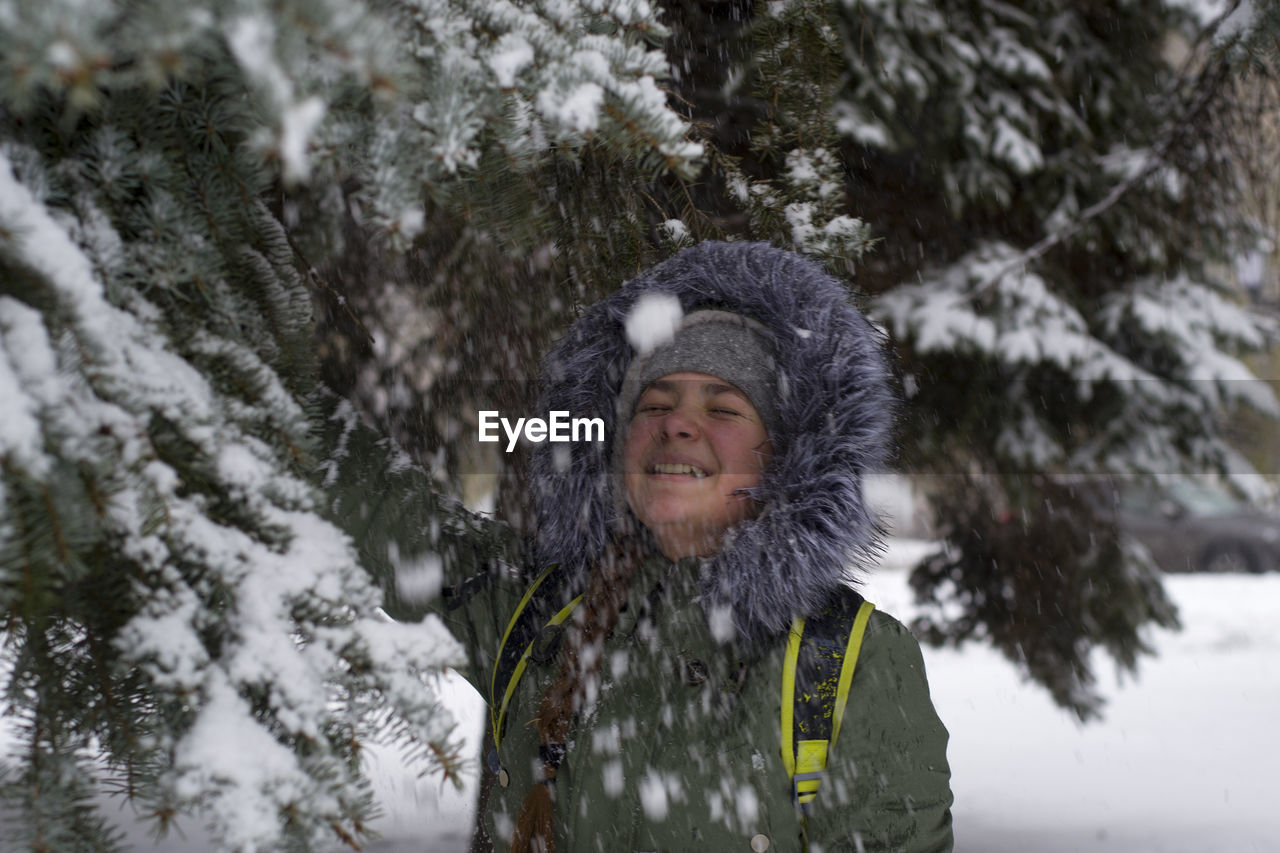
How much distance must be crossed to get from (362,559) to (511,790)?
0.59 meters

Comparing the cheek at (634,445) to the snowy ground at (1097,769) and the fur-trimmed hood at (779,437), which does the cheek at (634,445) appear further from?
the snowy ground at (1097,769)

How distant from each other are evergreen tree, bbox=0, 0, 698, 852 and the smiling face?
101 centimetres

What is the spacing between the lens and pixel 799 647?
195cm

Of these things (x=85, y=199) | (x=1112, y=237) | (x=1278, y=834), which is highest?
(x=1112, y=237)

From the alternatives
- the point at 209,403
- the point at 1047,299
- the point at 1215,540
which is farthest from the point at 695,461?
the point at 1215,540

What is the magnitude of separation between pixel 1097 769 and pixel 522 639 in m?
5.68

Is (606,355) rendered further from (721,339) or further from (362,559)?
(362,559)

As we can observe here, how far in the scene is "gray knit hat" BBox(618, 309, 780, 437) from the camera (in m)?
2.16

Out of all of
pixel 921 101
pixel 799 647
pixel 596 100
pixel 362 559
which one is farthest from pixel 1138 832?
pixel 596 100

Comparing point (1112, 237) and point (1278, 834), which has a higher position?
point (1112, 237)

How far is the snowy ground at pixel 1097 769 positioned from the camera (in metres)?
5.16

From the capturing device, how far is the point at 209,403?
1.01 meters

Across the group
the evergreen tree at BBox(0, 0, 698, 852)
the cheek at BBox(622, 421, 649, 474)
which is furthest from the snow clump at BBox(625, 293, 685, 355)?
the evergreen tree at BBox(0, 0, 698, 852)

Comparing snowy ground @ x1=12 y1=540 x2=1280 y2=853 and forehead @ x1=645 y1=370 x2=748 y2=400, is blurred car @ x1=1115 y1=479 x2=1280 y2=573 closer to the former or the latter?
snowy ground @ x1=12 y1=540 x2=1280 y2=853
